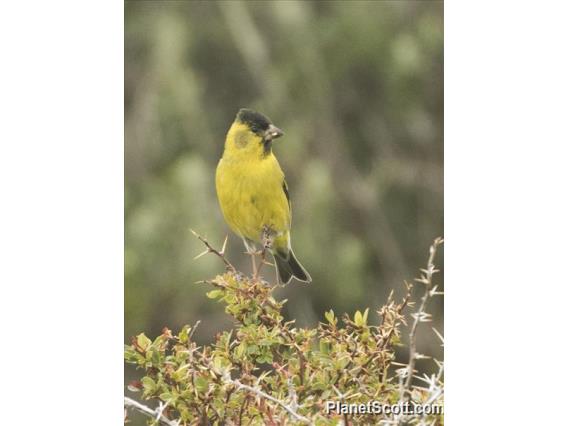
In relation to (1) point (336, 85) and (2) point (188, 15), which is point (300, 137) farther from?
(2) point (188, 15)

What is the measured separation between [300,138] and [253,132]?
1008 millimetres

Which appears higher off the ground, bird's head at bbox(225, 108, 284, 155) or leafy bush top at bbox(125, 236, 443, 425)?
bird's head at bbox(225, 108, 284, 155)

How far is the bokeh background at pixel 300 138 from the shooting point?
3992 mm

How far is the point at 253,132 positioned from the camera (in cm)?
406

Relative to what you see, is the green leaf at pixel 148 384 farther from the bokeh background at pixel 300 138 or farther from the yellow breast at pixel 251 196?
the yellow breast at pixel 251 196

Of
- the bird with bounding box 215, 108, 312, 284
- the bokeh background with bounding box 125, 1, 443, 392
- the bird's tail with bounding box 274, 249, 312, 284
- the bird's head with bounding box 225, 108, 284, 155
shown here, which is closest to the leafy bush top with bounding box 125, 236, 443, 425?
the bokeh background with bounding box 125, 1, 443, 392

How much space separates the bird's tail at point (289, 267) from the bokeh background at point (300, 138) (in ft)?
0.21

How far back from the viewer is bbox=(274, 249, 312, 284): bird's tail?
3.97 meters

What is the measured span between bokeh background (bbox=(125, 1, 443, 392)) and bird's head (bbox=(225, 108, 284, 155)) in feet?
1.07

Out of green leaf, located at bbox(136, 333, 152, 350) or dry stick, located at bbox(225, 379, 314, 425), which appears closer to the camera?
dry stick, located at bbox(225, 379, 314, 425)

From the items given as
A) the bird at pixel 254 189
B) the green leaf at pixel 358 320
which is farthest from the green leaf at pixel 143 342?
the bird at pixel 254 189

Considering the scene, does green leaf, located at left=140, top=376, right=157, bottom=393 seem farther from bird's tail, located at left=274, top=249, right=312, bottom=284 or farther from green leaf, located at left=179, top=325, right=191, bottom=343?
bird's tail, located at left=274, top=249, right=312, bottom=284

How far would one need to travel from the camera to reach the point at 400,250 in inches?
181

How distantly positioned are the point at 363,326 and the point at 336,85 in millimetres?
2691
